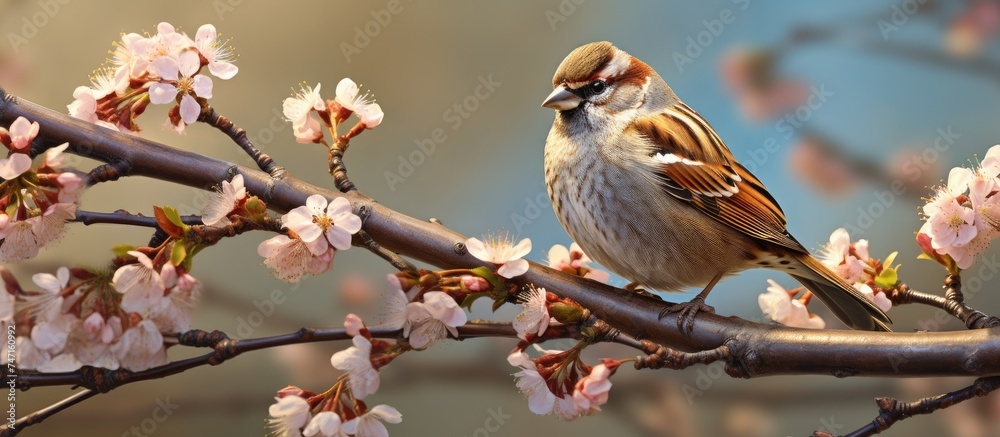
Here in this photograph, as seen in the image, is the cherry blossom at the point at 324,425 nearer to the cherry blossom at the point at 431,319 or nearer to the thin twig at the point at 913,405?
the cherry blossom at the point at 431,319

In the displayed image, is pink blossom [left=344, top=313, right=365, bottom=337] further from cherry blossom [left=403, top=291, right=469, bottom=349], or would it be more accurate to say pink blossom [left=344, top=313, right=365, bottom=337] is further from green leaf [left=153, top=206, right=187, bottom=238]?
green leaf [left=153, top=206, right=187, bottom=238]

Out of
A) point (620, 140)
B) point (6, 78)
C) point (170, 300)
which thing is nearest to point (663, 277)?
point (620, 140)

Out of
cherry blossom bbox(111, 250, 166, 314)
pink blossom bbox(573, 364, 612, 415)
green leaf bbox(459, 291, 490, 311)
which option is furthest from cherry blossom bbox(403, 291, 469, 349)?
cherry blossom bbox(111, 250, 166, 314)

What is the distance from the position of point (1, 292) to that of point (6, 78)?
1.17 meters

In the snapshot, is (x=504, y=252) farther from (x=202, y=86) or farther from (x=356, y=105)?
(x=202, y=86)

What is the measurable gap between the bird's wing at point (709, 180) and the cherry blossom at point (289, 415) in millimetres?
536

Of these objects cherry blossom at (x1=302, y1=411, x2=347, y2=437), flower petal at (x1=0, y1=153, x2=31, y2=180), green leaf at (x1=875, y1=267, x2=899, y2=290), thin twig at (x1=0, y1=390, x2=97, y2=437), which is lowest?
cherry blossom at (x1=302, y1=411, x2=347, y2=437)

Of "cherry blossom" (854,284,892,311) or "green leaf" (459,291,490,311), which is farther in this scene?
"cherry blossom" (854,284,892,311)

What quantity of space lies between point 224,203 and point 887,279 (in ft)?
2.49

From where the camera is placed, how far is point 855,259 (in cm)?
100

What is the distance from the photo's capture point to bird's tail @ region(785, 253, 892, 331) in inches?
37.6

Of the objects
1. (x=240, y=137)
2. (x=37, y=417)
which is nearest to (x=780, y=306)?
(x=240, y=137)

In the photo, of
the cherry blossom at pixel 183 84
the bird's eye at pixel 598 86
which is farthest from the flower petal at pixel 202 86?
the bird's eye at pixel 598 86

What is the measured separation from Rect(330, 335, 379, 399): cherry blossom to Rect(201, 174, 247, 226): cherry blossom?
17 cm
